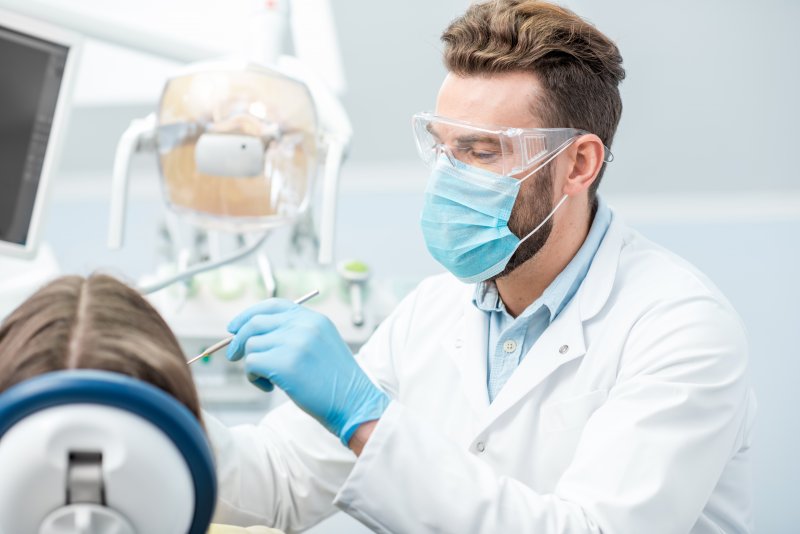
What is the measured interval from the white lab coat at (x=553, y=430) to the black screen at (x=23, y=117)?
0.66 meters

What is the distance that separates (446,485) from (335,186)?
806 millimetres

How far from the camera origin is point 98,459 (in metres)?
0.74

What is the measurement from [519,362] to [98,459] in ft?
3.29

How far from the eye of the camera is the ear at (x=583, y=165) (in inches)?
65.4

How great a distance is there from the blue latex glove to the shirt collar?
1.39 feet

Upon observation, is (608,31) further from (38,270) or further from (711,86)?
(38,270)

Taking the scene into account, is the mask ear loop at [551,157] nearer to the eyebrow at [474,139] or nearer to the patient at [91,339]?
the eyebrow at [474,139]

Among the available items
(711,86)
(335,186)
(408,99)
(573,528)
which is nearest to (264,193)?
(335,186)

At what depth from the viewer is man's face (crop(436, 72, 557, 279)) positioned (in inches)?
62.8

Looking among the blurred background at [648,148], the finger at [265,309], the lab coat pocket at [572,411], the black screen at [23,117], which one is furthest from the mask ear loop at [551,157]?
the blurred background at [648,148]

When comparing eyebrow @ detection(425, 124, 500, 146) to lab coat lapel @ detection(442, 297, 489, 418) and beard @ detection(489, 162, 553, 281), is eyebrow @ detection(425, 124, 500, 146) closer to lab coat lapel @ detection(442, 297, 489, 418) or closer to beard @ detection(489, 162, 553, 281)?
beard @ detection(489, 162, 553, 281)

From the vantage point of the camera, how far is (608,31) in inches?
123

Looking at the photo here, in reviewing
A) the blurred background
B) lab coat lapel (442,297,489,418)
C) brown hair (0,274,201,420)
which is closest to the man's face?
lab coat lapel (442,297,489,418)

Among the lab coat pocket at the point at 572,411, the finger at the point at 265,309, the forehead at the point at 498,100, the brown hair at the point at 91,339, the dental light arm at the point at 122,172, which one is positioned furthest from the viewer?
the dental light arm at the point at 122,172
